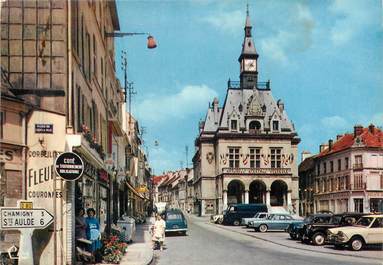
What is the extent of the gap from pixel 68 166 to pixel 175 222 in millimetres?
22453

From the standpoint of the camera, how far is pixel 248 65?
291ft

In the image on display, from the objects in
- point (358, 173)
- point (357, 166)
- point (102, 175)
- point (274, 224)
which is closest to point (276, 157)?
point (357, 166)

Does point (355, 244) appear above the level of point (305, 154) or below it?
below

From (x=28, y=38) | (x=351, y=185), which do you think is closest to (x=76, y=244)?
(x=28, y=38)

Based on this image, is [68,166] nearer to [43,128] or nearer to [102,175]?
[43,128]

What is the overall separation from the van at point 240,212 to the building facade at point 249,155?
27.0 meters

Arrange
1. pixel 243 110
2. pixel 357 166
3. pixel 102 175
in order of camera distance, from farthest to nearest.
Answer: pixel 243 110, pixel 357 166, pixel 102 175

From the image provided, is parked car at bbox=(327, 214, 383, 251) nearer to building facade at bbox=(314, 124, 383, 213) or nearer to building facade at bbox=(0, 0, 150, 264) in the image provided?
building facade at bbox=(0, 0, 150, 264)

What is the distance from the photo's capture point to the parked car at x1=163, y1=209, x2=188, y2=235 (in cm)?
3256

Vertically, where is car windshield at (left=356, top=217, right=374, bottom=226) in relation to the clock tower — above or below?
below

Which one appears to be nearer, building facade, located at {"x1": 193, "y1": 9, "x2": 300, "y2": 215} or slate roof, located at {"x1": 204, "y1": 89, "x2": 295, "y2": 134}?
building facade, located at {"x1": 193, "y1": 9, "x2": 300, "y2": 215}

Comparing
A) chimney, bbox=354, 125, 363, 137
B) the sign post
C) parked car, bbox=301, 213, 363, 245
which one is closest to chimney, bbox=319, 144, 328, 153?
chimney, bbox=354, 125, 363, 137

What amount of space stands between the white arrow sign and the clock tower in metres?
77.8

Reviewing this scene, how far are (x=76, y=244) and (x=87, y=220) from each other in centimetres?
76
